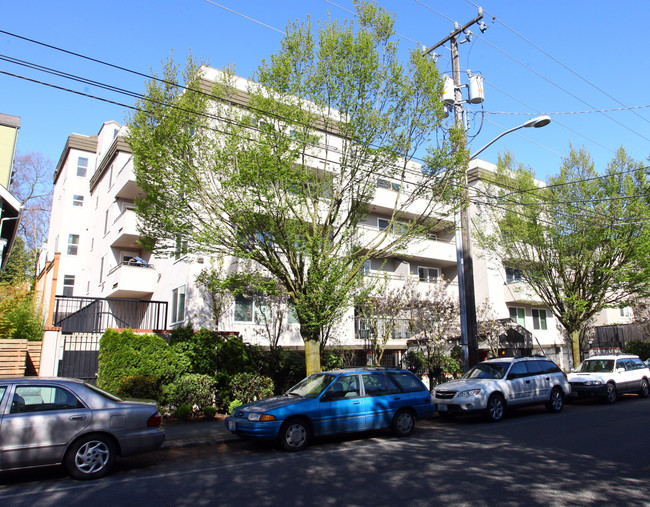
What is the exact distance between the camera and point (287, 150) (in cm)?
1253

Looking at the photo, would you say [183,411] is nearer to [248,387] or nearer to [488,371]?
[248,387]

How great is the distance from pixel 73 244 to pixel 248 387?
81.4 feet

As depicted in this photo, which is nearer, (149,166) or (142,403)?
(142,403)

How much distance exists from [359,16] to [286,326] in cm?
1179

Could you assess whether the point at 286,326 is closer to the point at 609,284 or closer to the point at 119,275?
the point at 119,275

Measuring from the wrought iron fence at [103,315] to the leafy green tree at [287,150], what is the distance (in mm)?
4791

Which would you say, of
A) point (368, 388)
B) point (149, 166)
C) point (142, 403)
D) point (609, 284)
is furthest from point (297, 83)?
point (609, 284)

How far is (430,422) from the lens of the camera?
13414 millimetres

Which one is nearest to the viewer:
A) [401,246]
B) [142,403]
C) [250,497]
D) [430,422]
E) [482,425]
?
[250,497]

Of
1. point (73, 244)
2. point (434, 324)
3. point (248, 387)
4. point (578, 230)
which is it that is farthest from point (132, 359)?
point (73, 244)

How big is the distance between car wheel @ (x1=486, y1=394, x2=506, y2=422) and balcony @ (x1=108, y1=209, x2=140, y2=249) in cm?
1569

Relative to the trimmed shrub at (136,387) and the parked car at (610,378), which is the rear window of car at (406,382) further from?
the parked car at (610,378)

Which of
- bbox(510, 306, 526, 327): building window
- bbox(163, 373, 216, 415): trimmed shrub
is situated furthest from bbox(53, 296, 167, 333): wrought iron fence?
bbox(510, 306, 526, 327): building window

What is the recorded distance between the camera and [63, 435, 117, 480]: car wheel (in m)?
7.24
